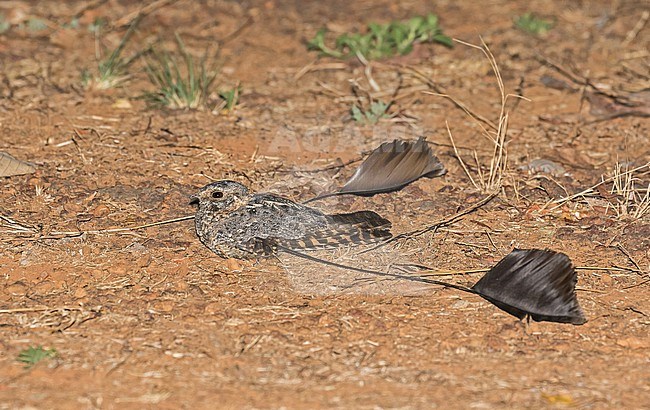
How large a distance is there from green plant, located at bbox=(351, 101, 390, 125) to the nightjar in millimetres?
1627

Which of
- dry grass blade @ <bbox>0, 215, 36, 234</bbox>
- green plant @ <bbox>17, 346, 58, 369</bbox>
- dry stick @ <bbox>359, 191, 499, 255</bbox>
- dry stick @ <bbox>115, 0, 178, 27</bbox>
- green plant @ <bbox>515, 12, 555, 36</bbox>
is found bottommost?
green plant @ <bbox>17, 346, 58, 369</bbox>

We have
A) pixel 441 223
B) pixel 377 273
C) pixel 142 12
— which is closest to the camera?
pixel 377 273

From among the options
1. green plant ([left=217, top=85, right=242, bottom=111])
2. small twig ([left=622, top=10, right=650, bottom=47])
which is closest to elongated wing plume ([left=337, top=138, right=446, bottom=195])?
green plant ([left=217, top=85, right=242, bottom=111])

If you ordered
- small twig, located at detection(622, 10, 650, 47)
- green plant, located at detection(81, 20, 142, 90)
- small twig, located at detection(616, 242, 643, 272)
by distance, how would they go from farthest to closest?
small twig, located at detection(622, 10, 650, 47), green plant, located at detection(81, 20, 142, 90), small twig, located at detection(616, 242, 643, 272)

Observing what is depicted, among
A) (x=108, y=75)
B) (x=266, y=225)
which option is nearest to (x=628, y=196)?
(x=266, y=225)

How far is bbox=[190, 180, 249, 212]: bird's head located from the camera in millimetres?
5528

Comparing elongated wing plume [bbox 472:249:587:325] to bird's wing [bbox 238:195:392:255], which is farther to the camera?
bird's wing [bbox 238:195:392:255]

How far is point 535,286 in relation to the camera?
481cm

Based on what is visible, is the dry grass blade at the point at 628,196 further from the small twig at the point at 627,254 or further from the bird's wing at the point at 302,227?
the bird's wing at the point at 302,227

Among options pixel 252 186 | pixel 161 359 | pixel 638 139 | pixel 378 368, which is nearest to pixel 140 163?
pixel 252 186

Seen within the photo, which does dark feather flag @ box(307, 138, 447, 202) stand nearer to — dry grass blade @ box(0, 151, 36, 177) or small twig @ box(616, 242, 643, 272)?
small twig @ box(616, 242, 643, 272)

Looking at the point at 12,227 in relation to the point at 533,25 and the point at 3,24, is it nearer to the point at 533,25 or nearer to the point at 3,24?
the point at 3,24

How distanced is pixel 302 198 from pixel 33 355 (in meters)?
2.24

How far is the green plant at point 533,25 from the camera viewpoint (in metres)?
8.84
